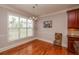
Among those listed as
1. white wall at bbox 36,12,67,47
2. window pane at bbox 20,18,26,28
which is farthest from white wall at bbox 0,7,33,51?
white wall at bbox 36,12,67,47

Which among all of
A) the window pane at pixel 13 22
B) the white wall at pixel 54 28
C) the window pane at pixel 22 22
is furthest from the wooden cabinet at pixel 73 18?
the window pane at pixel 22 22

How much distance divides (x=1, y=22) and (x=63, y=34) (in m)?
3.40

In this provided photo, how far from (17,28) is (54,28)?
2.48 m

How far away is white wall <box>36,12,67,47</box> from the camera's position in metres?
5.51

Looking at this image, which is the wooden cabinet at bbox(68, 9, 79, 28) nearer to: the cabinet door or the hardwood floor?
the cabinet door

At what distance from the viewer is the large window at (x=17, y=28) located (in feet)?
16.7

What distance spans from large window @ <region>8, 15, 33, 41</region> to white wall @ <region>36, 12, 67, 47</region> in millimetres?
925

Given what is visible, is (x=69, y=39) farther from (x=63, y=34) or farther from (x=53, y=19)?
(x=53, y=19)

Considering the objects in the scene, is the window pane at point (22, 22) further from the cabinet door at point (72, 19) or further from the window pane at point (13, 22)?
the cabinet door at point (72, 19)

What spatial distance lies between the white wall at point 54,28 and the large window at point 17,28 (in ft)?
3.03
